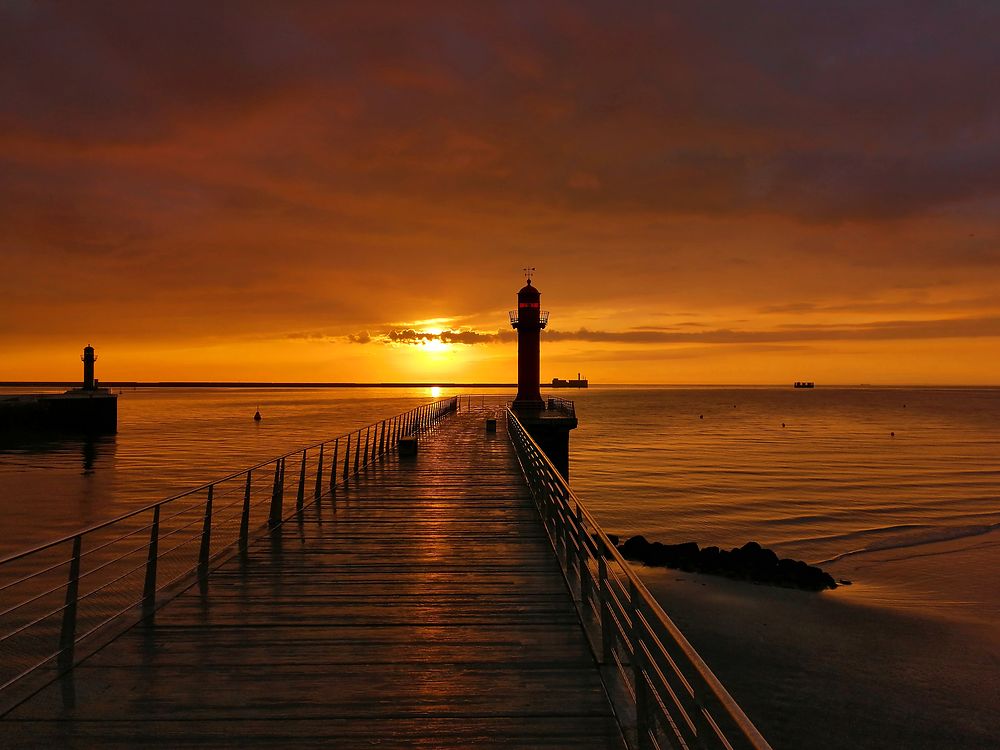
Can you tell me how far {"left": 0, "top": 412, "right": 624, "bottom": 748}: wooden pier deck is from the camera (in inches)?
157

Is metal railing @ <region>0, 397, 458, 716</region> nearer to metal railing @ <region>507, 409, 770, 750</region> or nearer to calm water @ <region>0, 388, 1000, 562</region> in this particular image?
metal railing @ <region>507, 409, 770, 750</region>

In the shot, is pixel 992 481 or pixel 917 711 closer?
pixel 917 711

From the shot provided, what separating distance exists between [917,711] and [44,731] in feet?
32.8

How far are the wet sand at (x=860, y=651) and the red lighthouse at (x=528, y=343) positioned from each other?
54.3ft

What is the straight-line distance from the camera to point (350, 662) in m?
4.98

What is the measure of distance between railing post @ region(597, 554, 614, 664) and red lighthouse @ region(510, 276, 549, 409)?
26.5 m

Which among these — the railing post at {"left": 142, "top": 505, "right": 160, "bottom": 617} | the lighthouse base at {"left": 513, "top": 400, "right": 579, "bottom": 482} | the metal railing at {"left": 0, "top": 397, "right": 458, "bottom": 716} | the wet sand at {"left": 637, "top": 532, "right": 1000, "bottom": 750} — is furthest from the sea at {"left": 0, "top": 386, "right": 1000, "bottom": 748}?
the railing post at {"left": 142, "top": 505, "right": 160, "bottom": 617}

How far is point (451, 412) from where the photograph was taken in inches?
1732

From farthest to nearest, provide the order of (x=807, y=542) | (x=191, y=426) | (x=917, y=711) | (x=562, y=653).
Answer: (x=191, y=426) → (x=807, y=542) → (x=917, y=711) → (x=562, y=653)

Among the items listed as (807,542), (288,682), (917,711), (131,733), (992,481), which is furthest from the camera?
(992,481)

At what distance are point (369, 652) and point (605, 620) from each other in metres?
1.81

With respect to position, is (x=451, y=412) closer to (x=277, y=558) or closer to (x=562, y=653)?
(x=277, y=558)

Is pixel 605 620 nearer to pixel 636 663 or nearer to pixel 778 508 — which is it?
pixel 636 663

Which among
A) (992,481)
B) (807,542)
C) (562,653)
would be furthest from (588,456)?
(562,653)
